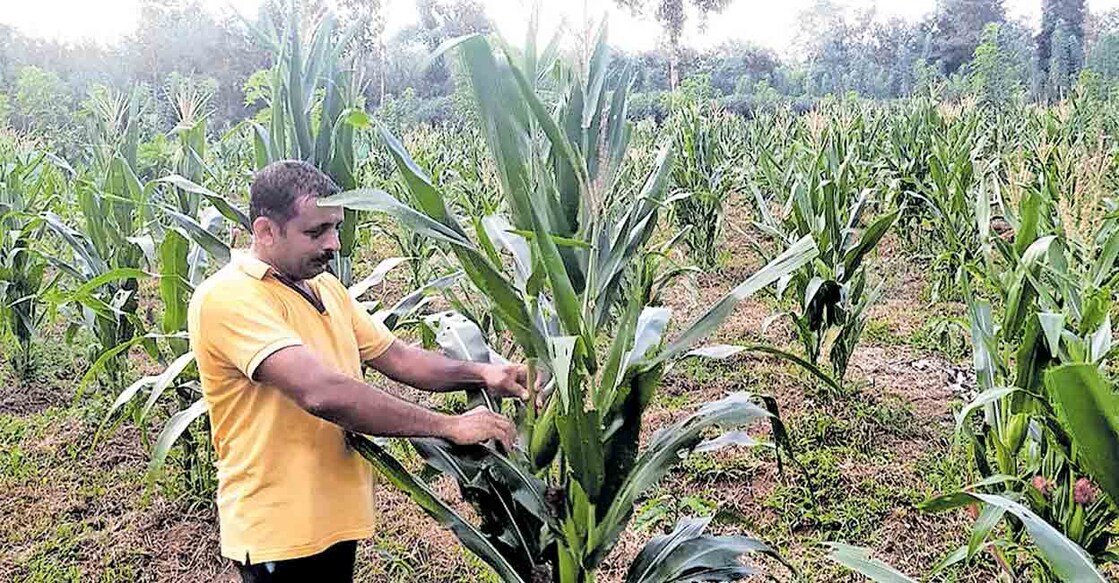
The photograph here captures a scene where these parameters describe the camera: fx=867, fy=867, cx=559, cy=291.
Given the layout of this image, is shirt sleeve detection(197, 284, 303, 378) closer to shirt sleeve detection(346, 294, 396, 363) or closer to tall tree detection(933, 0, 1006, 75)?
shirt sleeve detection(346, 294, 396, 363)

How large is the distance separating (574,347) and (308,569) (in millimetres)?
763

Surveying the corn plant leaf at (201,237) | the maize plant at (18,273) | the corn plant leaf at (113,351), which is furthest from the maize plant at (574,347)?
the maize plant at (18,273)

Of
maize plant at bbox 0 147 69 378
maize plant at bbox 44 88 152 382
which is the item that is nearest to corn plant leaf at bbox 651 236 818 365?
maize plant at bbox 44 88 152 382

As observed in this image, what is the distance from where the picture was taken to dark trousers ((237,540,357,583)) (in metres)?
1.75

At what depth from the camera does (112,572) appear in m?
2.77

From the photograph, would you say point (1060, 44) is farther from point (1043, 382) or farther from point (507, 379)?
point (507, 379)

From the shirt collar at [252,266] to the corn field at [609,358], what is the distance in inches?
13.2

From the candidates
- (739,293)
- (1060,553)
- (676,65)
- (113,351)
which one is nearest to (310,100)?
(113,351)

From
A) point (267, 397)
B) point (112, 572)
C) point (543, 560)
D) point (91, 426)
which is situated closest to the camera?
point (267, 397)

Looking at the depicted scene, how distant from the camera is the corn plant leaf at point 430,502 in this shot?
166 cm

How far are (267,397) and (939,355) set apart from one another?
4.18m

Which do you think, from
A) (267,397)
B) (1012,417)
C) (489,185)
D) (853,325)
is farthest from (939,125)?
(267,397)

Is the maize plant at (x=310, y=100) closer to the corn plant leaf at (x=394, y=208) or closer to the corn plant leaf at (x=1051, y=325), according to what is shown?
the corn plant leaf at (x=394, y=208)

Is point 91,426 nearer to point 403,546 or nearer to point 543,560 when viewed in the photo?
point 403,546
